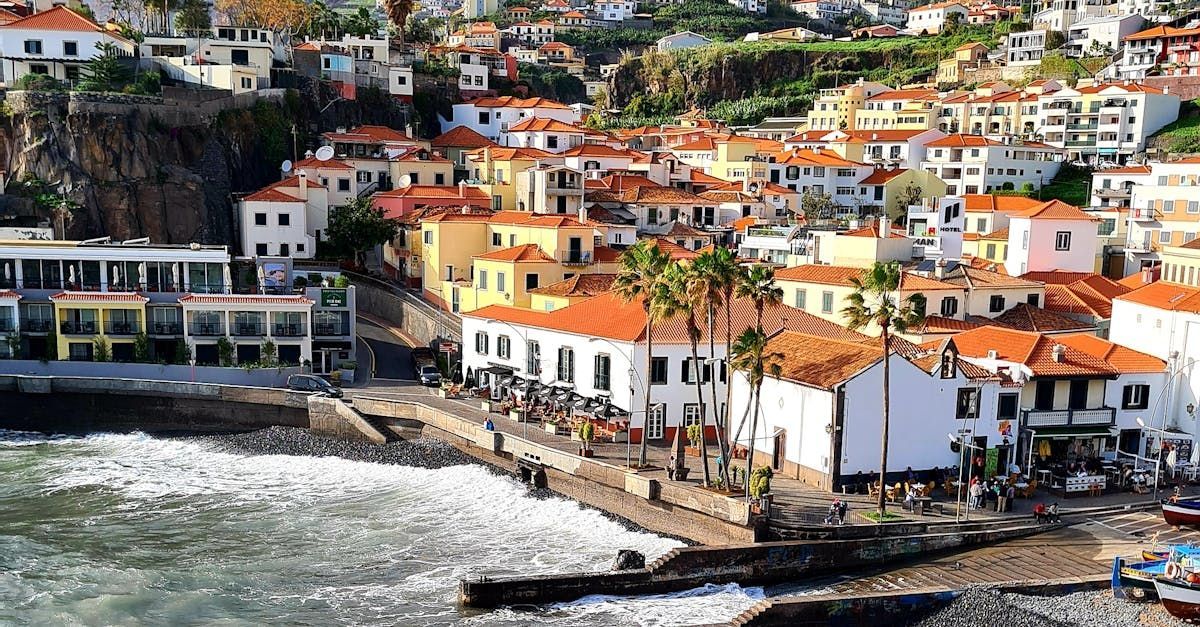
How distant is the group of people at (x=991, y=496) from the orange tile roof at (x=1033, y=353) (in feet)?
17.3

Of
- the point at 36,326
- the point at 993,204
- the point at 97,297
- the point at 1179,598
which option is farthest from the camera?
the point at 993,204

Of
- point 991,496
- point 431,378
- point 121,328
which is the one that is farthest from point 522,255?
point 991,496

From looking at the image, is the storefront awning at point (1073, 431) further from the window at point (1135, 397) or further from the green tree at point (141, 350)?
the green tree at point (141, 350)

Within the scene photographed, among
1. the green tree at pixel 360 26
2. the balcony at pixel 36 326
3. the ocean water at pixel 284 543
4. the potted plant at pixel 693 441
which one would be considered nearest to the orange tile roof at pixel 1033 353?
the potted plant at pixel 693 441

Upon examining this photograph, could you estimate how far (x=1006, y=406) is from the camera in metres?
39.7

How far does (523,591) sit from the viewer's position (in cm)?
3136

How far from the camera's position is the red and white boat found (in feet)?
114

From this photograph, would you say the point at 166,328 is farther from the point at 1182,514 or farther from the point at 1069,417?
the point at 1182,514

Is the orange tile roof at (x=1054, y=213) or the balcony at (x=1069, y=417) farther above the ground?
the orange tile roof at (x=1054, y=213)

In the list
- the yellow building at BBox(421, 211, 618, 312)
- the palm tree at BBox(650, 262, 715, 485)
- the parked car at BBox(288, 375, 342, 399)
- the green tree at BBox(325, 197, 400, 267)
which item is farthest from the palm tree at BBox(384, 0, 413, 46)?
the palm tree at BBox(650, 262, 715, 485)

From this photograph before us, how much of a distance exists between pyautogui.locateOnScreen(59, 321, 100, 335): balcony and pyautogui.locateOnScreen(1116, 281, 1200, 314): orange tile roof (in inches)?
1913

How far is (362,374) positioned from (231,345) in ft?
21.9

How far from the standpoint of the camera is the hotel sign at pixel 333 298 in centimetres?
5744

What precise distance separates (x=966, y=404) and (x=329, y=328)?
3305 centimetres
